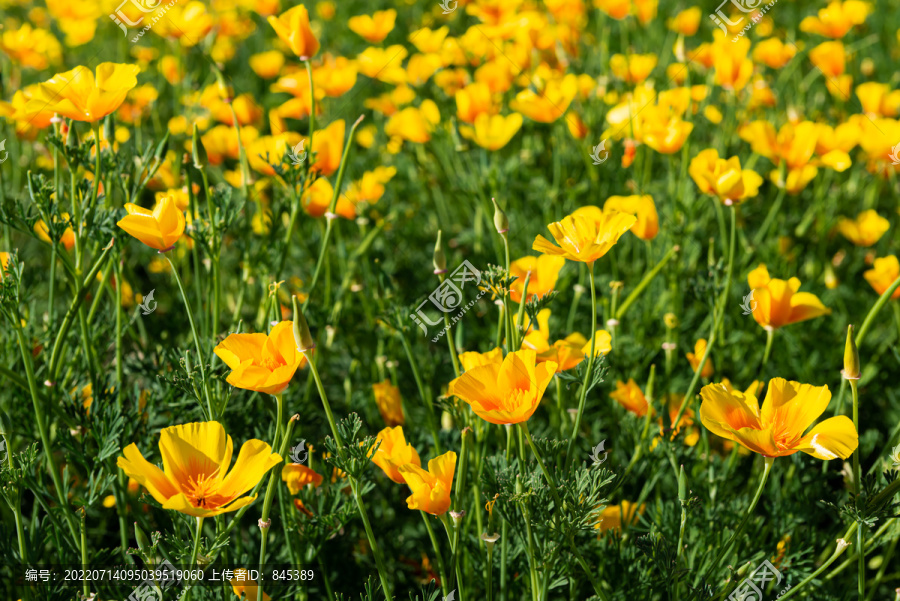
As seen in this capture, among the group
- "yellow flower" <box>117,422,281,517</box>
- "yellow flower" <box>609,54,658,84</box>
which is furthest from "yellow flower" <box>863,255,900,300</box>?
"yellow flower" <box>117,422,281,517</box>

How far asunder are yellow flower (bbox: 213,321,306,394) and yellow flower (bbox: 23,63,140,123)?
0.55m

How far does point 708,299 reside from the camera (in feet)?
5.15

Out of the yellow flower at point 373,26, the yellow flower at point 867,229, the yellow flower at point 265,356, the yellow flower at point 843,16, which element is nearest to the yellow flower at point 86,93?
the yellow flower at point 265,356

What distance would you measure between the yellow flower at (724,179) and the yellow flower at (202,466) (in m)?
1.06

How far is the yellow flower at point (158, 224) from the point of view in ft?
3.72

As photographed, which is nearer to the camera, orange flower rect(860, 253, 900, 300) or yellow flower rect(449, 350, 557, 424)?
yellow flower rect(449, 350, 557, 424)

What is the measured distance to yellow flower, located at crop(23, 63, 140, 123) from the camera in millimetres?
1285

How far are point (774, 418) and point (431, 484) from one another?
0.53 m

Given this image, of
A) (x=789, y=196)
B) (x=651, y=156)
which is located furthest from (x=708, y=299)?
(x=651, y=156)

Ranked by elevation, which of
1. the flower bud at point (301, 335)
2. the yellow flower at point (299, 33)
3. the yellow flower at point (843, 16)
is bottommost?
the flower bud at point (301, 335)

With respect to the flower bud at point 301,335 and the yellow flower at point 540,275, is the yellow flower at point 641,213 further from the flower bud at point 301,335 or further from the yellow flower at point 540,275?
the flower bud at point 301,335

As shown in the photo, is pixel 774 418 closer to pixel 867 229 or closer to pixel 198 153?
pixel 198 153

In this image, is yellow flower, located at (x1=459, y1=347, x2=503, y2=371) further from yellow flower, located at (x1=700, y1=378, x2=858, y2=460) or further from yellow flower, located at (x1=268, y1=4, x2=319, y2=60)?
yellow flower, located at (x1=268, y1=4, x2=319, y2=60)

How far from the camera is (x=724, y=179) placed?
1.51m
